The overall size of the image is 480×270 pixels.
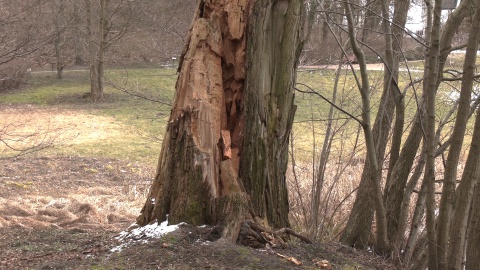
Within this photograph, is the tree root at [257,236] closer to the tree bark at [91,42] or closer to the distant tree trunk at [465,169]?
the distant tree trunk at [465,169]

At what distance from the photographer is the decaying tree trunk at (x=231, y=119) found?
11.8 ft

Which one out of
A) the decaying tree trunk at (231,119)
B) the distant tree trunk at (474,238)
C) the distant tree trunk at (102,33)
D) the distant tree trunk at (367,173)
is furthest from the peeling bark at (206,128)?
the distant tree trunk at (102,33)

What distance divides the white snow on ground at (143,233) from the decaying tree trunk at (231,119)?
0.26 feet

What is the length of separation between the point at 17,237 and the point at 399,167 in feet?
12.0

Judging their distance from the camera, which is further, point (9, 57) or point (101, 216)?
point (9, 57)

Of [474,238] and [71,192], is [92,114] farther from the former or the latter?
[474,238]

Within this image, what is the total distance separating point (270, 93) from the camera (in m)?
3.87

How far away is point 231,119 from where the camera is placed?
3.94m

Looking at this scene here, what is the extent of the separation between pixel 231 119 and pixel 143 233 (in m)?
1.03

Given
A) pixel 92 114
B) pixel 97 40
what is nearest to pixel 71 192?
pixel 92 114

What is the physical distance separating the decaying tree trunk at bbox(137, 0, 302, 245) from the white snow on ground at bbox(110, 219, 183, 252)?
0.26 feet

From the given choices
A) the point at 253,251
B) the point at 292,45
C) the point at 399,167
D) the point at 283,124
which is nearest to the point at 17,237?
the point at 253,251

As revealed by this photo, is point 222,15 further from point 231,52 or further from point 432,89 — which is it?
point 432,89

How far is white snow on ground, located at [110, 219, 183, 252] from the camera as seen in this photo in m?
3.43
